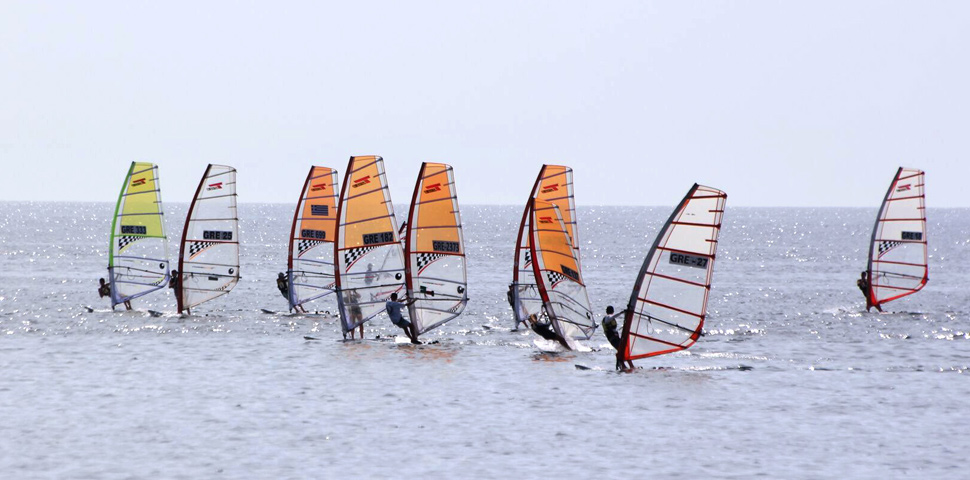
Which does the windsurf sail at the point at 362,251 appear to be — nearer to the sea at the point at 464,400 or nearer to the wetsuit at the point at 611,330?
the sea at the point at 464,400

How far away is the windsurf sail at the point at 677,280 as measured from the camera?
2761cm

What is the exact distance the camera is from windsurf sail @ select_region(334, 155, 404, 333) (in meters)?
35.7

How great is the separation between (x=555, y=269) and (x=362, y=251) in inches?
235

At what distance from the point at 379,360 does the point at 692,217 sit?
367 inches

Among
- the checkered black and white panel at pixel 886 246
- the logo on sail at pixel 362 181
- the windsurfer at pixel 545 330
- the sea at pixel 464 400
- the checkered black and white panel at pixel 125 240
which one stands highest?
the logo on sail at pixel 362 181

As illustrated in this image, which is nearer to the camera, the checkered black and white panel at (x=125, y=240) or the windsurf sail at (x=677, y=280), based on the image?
the windsurf sail at (x=677, y=280)

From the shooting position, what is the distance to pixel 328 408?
24797mm

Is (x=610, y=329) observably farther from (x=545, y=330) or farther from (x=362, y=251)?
(x=362, y=251)

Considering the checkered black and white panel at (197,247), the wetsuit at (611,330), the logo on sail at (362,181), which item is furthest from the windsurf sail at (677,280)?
the checkered black and white panel at (197,247)

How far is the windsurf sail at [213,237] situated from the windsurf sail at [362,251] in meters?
8.73

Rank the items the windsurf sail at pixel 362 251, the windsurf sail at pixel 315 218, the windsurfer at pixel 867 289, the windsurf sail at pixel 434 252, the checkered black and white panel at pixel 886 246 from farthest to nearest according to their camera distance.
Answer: the windsurfer at pixel 867 289, the checkered black and white panel at pixel 886 246, the windsurf sail at pixel 315 218, the windsurf sail at pixel 362 251, the windsurf sail at pixel 434 252

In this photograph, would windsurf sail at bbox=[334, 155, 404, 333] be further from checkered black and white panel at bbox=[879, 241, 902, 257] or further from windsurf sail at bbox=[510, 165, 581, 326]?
checkered black and white panel at bbox=[879, 241, 902, 257]

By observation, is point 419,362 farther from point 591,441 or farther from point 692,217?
point 591,441

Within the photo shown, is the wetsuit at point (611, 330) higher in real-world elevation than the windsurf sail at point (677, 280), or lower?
lower
